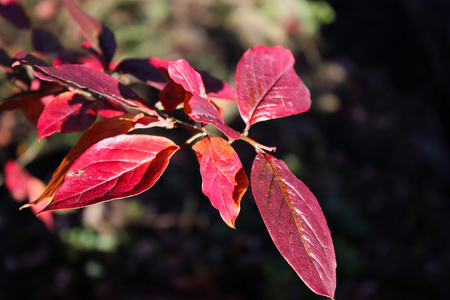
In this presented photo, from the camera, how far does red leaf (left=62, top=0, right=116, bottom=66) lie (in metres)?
0.80

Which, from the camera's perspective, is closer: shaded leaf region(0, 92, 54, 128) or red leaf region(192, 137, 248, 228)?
red leaf region(192, 137, 248, 228)

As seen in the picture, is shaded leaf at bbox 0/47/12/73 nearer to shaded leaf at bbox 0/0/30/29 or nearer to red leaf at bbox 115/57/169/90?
red leaf at bbox 115/57/169/90

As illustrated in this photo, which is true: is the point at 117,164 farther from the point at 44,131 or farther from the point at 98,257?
the point at 98,257

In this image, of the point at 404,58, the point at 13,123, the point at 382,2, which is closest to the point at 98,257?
Result: the point at 13,123

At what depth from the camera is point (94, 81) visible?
0.55 m

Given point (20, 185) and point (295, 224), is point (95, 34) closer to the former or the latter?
point (295, 224)

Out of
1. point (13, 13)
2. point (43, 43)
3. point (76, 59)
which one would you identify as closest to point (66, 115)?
point (76, 59)

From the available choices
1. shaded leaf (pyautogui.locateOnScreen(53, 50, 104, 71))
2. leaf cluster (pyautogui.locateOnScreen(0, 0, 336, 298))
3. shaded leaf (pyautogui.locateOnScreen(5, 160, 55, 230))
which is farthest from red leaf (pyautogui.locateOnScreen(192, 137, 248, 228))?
shaded leaf (pyautogui.locateOnScreen(5, 160, 55, 230))

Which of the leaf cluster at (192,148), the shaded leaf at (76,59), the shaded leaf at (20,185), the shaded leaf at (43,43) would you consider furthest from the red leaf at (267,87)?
the shaded leaf at (20,185)

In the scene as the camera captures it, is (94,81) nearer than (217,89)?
Yes

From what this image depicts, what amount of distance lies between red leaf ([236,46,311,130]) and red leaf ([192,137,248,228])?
0.26ft

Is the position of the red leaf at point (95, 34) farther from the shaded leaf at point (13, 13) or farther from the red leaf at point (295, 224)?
the red leaf at point (295, 224)

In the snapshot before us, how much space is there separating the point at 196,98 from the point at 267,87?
0.19 metres

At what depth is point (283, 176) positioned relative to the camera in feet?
1.95
